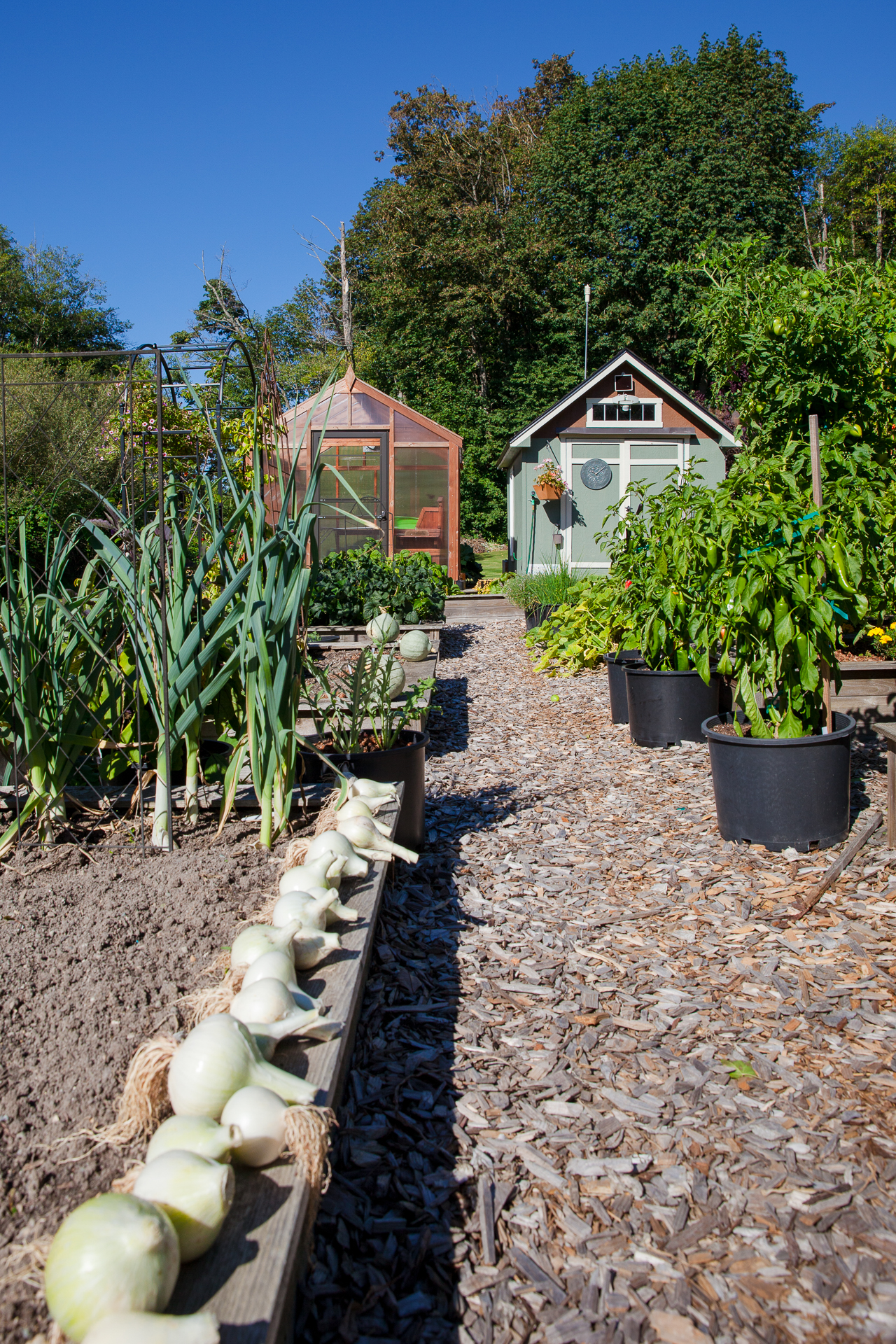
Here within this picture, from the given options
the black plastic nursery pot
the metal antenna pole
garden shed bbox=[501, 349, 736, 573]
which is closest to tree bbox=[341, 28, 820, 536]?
garden shed bbox=[501, 349, 736, 573]

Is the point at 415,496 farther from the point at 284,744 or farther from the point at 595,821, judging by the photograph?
the point at 284,744

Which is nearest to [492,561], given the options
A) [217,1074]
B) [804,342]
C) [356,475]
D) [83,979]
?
[356,475]

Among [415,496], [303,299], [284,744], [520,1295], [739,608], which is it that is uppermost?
[303,299]

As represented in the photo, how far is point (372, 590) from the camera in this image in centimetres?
859

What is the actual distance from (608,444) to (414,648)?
9855mm

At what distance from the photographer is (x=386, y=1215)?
1521 millimetres

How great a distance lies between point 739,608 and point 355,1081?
210 centimetres

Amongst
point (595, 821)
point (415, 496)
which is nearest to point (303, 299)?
point (415, 496)

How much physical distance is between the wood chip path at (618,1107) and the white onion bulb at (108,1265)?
466 millimetres

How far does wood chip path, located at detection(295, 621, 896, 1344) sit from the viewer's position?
4.43ft

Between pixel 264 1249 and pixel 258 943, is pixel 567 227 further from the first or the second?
pixel 264 1249

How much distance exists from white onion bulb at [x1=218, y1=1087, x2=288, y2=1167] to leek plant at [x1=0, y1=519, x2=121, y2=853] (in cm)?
147

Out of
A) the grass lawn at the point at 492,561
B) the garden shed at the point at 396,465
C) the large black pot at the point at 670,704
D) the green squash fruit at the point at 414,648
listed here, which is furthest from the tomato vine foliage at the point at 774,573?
the grass lawn at the point at 492,561

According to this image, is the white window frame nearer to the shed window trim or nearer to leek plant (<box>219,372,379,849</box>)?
the shed window trim
